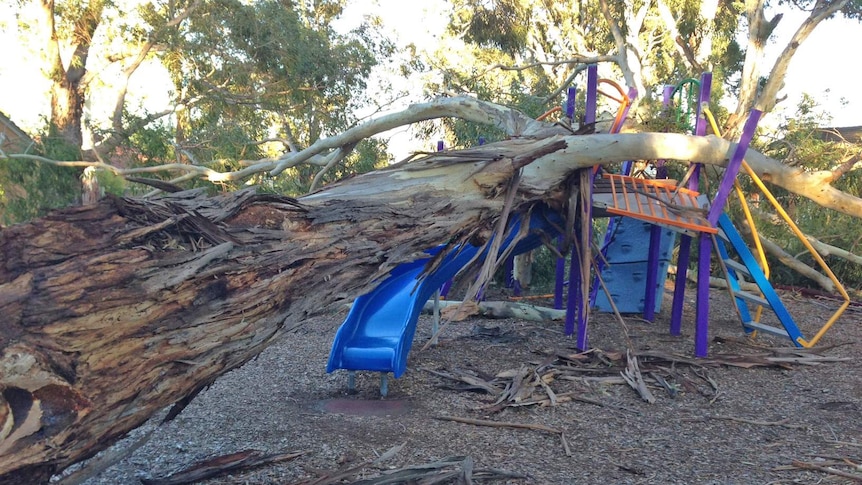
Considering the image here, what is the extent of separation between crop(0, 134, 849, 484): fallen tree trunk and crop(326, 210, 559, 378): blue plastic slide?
134cm

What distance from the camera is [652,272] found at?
7406mm

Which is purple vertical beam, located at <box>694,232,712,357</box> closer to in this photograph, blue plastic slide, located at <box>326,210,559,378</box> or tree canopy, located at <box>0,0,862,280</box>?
blue plastic slide, located at <box>326,210,559,378</box>

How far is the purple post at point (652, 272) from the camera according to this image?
23.6 feet

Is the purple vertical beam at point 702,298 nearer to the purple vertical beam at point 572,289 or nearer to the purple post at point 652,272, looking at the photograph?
the purple vertical beam at point 572,289

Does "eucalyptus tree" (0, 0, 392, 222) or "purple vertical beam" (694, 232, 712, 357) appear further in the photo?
"eucalyptus tree" (0, 0, 392, 222)

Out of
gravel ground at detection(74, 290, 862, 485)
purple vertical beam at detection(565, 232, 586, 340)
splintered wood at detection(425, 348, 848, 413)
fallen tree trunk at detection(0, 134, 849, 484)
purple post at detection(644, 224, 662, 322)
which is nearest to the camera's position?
fallen tree trunk at detection(0, 134, 849, 484)

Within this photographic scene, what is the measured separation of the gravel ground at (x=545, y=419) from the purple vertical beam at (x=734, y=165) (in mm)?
1283

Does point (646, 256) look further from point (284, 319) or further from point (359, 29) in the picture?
point (359, 29)

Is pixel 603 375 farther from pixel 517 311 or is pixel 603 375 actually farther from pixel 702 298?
pixel 517 311

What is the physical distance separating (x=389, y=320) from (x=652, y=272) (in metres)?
3.43

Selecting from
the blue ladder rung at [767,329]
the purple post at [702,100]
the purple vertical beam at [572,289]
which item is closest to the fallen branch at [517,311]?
the purple vertical beam at [572,289]

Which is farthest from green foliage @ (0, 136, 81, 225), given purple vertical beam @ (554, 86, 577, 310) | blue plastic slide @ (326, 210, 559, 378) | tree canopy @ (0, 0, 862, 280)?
purple vertical beam @ (554, 86, 577, 310)

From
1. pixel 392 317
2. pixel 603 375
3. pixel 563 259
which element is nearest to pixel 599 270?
pixel 603 375

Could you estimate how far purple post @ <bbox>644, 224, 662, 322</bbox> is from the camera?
7.18m
